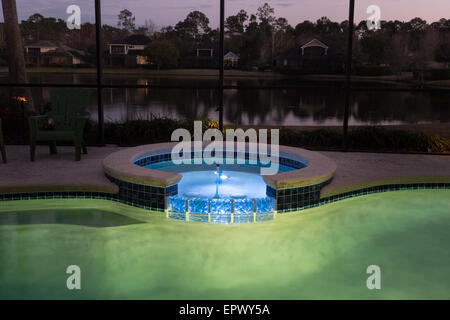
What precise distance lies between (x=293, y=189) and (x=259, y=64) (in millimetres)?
17606

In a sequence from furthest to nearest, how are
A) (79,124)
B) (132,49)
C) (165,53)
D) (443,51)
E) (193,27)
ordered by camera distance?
(132,49) → (165,53) → (443,51) → (193,27) → (79,124)

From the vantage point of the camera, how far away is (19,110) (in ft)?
23.9

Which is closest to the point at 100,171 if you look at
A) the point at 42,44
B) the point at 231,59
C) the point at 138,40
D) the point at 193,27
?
the point at 193,27

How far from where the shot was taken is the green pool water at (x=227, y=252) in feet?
9.57

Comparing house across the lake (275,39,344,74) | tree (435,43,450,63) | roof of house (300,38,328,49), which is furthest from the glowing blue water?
tree (435,43,450,63)

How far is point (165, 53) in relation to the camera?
72.3 ft

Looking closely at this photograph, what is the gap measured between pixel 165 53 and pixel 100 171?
18.2 m

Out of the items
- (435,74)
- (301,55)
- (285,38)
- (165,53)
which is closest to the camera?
(285,38)

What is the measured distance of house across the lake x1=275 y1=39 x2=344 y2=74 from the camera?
22366 millimetres

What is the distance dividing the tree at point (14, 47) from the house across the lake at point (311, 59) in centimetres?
1508

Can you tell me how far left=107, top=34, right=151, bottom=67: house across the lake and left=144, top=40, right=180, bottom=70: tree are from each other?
136cm

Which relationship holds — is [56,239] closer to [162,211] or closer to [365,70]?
[162,211]

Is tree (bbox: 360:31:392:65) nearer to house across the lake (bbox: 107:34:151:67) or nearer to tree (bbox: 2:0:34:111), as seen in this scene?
house across the lake (bbox: 107:34:151:67)

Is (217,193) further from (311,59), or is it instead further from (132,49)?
(132,49)
